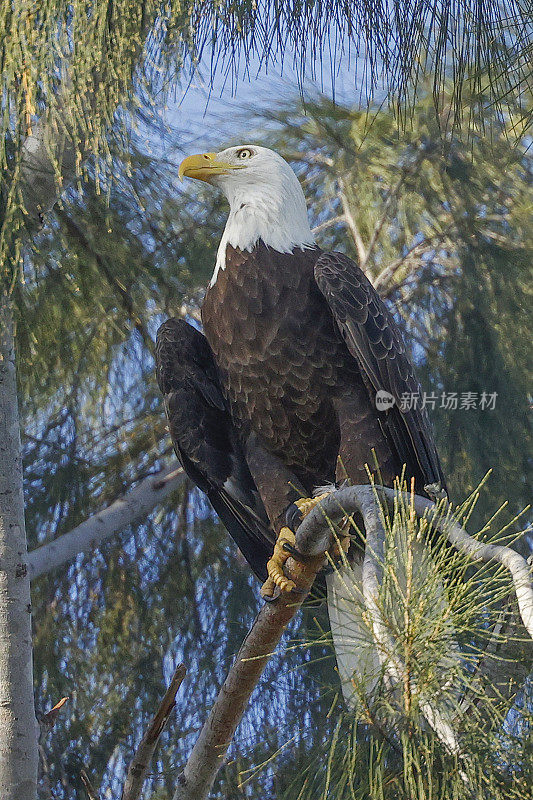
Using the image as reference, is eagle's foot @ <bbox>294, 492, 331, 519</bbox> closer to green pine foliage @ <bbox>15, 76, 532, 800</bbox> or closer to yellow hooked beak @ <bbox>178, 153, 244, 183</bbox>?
green pine foliage @ <bbox>15, 76, 532, 800</bbox>

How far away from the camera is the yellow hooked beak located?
2602mm

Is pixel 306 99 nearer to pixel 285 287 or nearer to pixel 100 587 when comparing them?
pixel 285 287

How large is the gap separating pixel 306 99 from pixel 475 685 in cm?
243

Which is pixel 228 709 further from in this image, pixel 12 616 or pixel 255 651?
pixel 12 616

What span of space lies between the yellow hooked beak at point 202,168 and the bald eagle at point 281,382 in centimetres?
14

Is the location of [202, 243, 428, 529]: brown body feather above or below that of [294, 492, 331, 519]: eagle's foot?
above

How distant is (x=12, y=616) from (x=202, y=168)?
123cm

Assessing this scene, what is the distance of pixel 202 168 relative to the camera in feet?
8.55

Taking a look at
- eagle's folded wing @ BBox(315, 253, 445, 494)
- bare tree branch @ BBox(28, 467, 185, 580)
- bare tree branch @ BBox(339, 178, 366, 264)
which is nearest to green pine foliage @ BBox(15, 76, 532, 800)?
bare tree branch @ BBox(339, 178, 366, 264)

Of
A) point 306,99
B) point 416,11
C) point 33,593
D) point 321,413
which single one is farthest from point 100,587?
point 416,11

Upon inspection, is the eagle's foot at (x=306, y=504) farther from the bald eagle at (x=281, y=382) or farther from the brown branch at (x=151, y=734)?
the brown branch at (x=151, y=734)

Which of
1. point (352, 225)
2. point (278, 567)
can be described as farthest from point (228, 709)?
point (352, 225)

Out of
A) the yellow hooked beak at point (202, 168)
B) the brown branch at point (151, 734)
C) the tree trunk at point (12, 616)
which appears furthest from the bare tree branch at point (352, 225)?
the brown branch at point (151, 734)

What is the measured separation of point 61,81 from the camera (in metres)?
1.68
